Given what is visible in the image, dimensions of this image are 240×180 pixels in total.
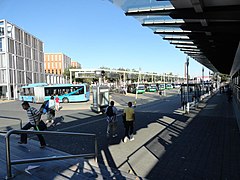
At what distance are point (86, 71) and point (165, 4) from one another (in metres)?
32.0

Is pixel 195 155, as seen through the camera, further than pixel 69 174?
Yes

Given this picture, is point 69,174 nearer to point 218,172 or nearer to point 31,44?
point 218,172

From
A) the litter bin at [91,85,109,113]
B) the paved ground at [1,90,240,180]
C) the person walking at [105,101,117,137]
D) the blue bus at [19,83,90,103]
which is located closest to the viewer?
the paved ground at [1,90,240,180]

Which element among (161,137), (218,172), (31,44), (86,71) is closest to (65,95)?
(86,71)

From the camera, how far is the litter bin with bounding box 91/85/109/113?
17.2 meters

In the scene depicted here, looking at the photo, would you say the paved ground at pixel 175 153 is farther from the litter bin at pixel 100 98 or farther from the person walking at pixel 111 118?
the litter bin at pixel 100 98

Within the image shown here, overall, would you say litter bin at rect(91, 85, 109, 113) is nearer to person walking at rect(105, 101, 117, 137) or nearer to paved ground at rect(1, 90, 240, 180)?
paved ground at rect(1, 90, 240, 180)

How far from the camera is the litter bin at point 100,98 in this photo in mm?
17188

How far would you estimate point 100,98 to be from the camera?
1745 cm

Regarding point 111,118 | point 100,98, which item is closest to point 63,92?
point 100,98

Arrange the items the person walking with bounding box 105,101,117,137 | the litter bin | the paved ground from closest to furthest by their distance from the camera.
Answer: the paved ground < the person walking with bounding box 105,101,117,137 < the litter bin

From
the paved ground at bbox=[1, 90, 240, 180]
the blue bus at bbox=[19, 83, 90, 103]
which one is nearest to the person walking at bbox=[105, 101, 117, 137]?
the paved ground at bbox=[1, 90, 240, 180]

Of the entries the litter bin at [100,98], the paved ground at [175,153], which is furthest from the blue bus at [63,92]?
the paved ground at [175,153]

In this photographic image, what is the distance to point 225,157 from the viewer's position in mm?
6457
